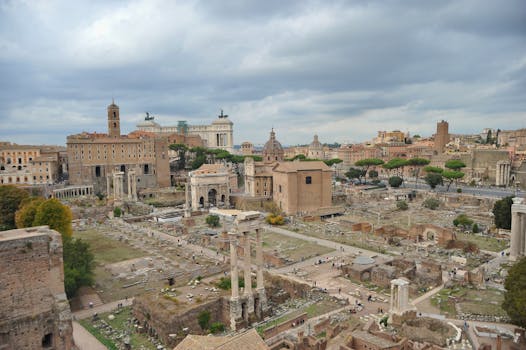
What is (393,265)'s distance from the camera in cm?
3316

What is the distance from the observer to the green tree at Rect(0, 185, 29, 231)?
4203 centimetres

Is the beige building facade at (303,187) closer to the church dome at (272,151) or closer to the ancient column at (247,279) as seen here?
the church dome at (272,151)

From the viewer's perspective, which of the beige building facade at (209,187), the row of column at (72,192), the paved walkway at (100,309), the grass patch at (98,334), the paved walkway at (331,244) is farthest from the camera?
the row of column at (72,192)

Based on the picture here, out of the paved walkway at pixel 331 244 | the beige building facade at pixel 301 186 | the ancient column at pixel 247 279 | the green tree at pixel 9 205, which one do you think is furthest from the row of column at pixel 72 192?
the ancient column at pixel 247 279

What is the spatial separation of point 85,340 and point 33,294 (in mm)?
7174

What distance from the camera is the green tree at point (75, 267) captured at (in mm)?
25672

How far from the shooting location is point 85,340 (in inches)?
856

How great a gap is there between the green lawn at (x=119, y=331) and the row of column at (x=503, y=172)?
8236 cm

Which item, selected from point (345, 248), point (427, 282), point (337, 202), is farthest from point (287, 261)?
point (337, 202)

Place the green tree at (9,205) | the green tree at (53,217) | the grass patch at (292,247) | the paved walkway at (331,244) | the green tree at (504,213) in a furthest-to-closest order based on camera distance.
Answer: the green tree at (504,213) → the green tree at (9,205) → the paved walkway at (331,244) → the grass patch at (292,247) → the green tree at (53,217)

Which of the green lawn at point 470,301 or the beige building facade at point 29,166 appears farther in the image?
the beige building facade at point 29,166

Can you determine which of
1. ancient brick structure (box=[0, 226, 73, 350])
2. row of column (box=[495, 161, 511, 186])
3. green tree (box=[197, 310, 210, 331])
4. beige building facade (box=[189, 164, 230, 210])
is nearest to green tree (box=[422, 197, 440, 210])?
beige building facade (box=[189, 164, 230, 210])

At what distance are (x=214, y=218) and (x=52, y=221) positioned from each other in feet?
67.0

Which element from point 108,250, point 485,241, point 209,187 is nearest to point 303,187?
point 209,187
